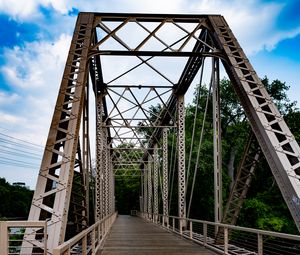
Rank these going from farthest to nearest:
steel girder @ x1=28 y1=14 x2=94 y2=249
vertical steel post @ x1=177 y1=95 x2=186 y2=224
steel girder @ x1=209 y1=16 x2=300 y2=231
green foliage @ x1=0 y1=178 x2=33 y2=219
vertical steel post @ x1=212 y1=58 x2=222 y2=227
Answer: green foliage @ x1=0 y1=178 x2=33 y2=219, vertical steel post @ x1=177 y1=95 x2=186 y2=224, vertical steel post @ x1=212 y1=58 x2=222 y2=227, steel girder @ x1=209 y1=16 x2=300 y2=231, steel girder @ x1=28 y1=14 x2=94 y2=249

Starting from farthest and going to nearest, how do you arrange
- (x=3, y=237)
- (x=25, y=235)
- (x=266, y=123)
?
1. (x=266, y=123)
2. (x=25, y=235)
3. (x=3, y=237)

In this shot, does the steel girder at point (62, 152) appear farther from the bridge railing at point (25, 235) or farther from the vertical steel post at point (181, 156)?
the vertical steel post at point (181, 156)

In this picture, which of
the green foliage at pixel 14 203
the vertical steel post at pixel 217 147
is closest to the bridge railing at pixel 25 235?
the vertical steel post at pixel 217 147

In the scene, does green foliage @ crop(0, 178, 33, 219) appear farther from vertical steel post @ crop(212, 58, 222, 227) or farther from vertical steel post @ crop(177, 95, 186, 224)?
vertical steel post @ crop(212, 58, 222, 227)

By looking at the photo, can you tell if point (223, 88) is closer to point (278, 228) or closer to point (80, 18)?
point (278, 228)

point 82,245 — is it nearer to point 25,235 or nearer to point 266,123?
point 25,235

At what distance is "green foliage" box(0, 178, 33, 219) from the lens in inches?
2076

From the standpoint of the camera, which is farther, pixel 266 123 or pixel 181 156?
pixel 181 156

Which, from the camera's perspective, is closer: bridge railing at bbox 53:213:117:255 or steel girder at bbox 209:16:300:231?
bridge railing at bbox 53:213:117:255

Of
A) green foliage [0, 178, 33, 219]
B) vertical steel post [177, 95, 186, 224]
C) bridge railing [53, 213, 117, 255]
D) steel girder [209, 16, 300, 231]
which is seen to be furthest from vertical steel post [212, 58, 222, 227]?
green foliage [0, 178, 33, 219]

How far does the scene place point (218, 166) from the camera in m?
12.4

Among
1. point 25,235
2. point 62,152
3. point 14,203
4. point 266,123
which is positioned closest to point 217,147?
point 266,123

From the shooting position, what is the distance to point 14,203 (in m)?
54.4

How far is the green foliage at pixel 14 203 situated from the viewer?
5272cm
